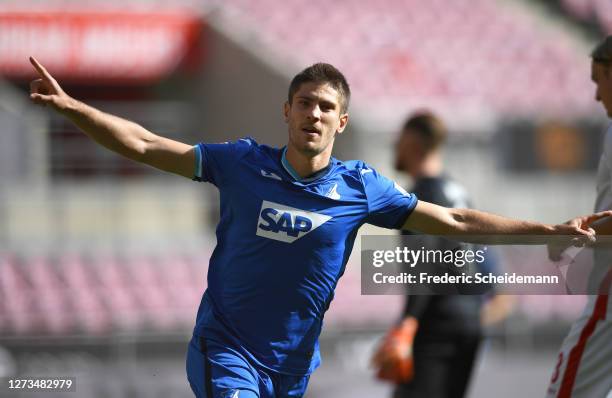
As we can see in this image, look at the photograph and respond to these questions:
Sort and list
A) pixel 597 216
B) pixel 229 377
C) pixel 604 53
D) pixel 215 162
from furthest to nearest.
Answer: pixel 604 53 → pixel 597 216 → pixel 215 162 → pixel 229 377

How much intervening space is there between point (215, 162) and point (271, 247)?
40 centimetres

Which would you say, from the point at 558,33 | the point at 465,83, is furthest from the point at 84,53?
the point at 558,33

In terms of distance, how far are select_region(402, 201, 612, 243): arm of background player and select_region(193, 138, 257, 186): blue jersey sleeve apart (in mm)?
760

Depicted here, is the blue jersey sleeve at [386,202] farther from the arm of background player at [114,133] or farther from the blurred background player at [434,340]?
the blurred background player at [434,340]

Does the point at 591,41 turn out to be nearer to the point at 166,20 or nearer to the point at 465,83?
the point at 465,83

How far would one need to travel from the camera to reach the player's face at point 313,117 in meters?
4.35

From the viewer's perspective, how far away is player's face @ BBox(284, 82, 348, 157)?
14.3 ft

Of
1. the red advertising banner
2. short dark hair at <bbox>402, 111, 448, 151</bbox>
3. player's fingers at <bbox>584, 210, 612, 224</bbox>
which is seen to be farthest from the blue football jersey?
the red advertising banner

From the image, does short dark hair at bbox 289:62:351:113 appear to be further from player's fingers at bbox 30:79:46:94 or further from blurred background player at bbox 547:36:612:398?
blurred background player at bbox 547:36:612:398

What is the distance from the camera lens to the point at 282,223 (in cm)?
432

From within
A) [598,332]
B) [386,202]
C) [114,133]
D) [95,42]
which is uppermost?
[95,42]

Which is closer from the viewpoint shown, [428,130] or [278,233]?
[278,233]

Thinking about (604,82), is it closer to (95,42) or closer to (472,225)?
(472,225)

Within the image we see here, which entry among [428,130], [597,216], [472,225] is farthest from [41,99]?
[428,130]
